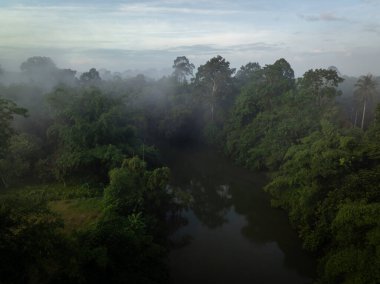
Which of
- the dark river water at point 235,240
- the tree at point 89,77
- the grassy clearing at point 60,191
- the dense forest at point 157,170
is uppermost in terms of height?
the tree at point 89,77

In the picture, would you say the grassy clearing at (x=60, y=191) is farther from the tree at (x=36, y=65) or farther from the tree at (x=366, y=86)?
the tree at (x=36, y=65)

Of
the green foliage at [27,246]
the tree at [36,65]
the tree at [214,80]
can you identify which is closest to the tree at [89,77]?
the tree at [36,65]

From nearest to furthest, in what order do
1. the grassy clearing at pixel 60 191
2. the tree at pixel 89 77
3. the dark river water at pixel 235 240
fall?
the dark river water at pixel 235 240 → the grassy clearing at pixel 60 191 → the tree at pixel 89 77

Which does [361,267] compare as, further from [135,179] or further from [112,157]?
[112,157]

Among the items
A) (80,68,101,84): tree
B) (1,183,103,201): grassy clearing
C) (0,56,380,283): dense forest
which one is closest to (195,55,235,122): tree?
(0,56,380,283): dense forest

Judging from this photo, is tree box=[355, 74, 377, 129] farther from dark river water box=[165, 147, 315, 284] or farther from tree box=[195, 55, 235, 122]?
tree box=[195, 55, 235, 122]

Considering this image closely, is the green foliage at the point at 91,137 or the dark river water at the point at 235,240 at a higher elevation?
the green foliage at the point at 91,137

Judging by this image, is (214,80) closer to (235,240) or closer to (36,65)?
(235,240)

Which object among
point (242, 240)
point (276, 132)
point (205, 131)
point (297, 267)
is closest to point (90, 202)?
point (242, 240)

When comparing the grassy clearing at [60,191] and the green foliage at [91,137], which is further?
the green foliage at [91,137]
